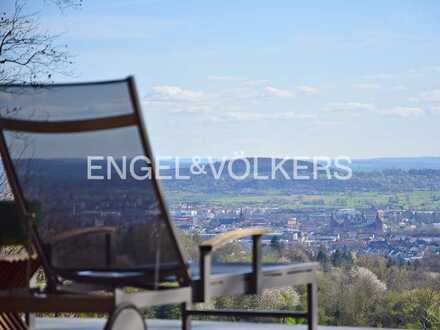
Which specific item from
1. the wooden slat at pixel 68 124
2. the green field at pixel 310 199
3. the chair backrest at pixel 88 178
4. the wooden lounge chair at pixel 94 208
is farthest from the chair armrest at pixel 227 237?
the green field at pixel 310 199

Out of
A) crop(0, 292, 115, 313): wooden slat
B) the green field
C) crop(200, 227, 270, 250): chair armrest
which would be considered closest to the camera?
crop(0, 292, 115, 313): wooden slat

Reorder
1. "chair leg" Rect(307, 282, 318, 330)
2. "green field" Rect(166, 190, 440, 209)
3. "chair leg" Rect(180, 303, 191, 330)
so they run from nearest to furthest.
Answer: "chair leg" Rect(307, 282, 318, 330), "chair leg" Rect(180, 303, 191, 330), "green field" Rect(166, 190, 440, 209)

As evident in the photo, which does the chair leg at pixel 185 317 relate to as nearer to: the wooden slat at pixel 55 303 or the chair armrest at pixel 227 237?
the chair armrest at pixel 227 237

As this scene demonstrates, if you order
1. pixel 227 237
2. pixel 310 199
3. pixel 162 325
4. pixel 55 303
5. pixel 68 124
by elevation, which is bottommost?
pixel 162 325

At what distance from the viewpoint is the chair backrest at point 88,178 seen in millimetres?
3137

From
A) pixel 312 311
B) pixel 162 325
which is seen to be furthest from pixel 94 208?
pixel 162 325

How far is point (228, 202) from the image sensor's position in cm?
826

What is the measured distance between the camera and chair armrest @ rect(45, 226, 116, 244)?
3275mm

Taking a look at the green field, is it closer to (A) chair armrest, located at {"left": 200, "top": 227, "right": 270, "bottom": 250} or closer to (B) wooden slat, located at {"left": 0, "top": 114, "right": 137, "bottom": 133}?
(A) chair armrest, located at {"left": 200, "top": 227, "right": 270, "bottom": 250}

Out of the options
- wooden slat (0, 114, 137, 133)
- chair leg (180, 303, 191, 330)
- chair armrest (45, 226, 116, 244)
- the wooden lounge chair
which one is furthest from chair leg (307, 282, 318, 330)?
wooden slat (0, 114, 137, 133)

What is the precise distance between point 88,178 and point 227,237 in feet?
1.61

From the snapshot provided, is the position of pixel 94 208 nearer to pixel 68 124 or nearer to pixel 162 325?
pixel 68 124

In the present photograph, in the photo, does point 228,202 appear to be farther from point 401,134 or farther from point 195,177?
point 401,134

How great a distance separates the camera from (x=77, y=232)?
3.34m
